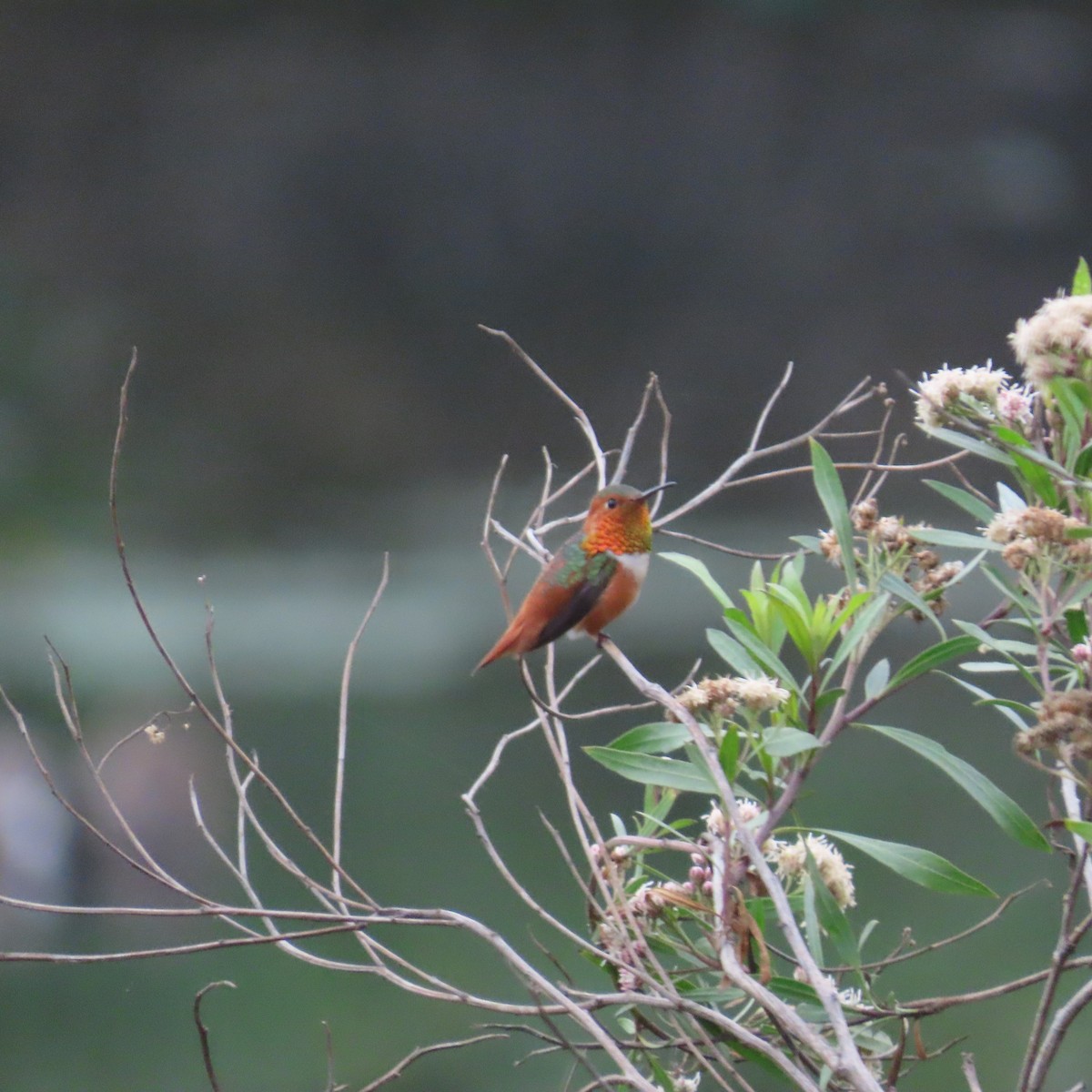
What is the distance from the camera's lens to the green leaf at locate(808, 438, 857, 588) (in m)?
0.72

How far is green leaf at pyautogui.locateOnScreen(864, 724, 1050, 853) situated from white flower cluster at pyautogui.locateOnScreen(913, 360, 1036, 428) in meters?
0.19

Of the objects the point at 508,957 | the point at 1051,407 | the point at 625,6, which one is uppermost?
the point at 625,6

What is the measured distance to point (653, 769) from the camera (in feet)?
2.46

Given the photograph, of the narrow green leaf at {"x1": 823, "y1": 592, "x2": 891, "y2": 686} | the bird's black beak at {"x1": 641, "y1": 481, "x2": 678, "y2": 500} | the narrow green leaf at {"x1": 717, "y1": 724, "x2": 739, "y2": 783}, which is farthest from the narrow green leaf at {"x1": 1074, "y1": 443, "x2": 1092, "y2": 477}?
the bird's black beak at {"x1": 641, "y1": 481, "x2": 678, "y2": 500}

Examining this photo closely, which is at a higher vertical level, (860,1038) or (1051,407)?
(1051,407)

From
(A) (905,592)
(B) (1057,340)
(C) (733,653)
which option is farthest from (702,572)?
(B) (1057,340)

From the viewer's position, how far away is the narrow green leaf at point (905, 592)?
2.22 ft

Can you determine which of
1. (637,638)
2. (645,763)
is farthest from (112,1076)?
(645,763)

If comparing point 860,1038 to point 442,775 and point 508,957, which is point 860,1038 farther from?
point 442,775

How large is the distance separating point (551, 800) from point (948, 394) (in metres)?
2.82

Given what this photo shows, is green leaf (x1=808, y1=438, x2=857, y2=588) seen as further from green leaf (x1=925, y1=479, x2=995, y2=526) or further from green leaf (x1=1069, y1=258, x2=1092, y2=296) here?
green leaf (x1=1069, y1=258, x2=1092, y2=296)

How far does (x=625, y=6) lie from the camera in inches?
183

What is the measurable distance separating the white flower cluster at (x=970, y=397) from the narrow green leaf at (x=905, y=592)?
0.09m

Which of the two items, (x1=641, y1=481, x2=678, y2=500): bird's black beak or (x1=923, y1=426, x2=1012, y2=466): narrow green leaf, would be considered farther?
(x1=641, y1=481, x2=678, y2=500): bird's black beak
